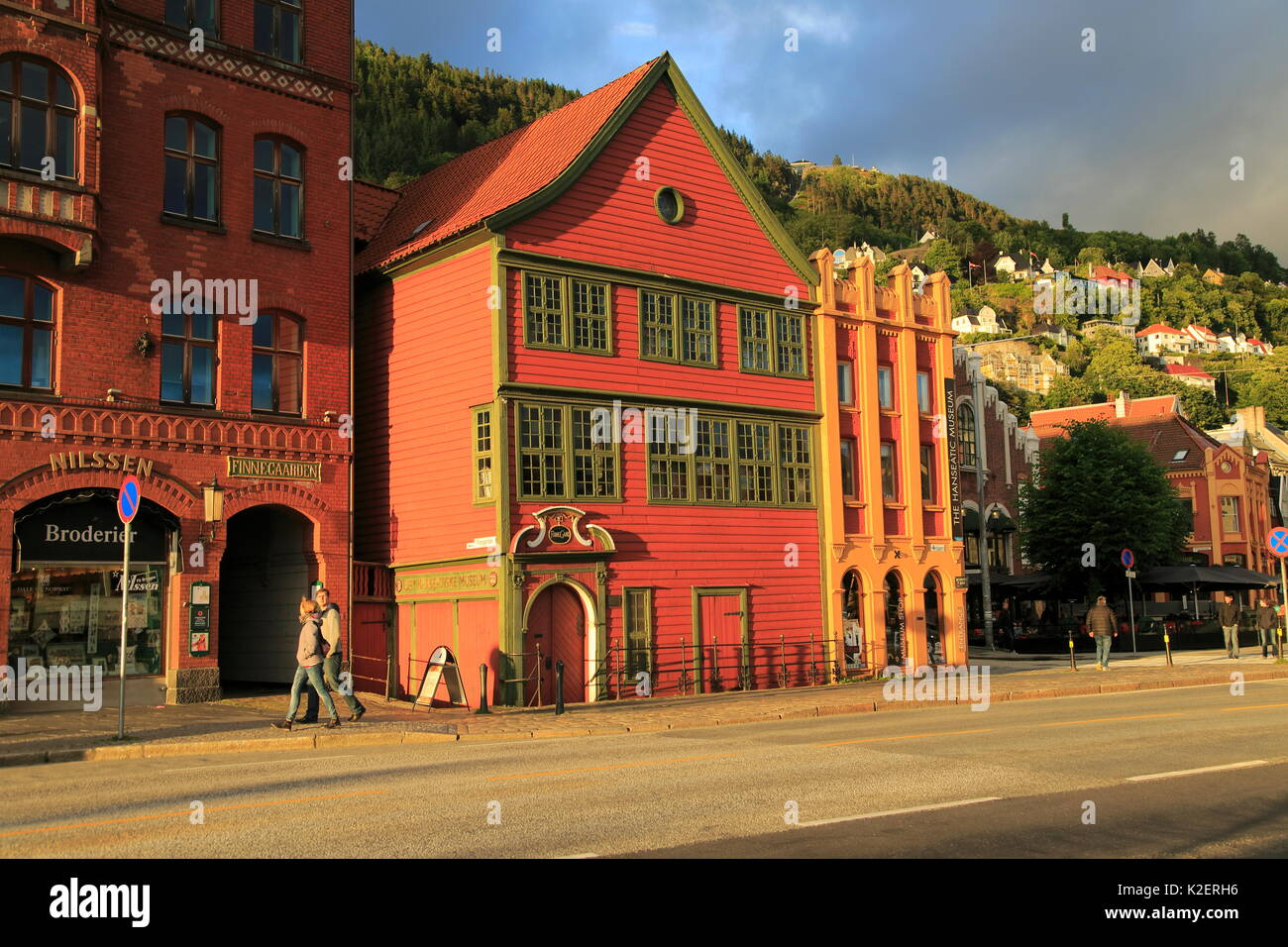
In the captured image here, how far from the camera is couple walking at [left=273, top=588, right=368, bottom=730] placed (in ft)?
60.0

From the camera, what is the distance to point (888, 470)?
114ft

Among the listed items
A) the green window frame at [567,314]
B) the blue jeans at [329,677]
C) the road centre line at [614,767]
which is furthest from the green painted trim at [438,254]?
the road centre line at [614,767]

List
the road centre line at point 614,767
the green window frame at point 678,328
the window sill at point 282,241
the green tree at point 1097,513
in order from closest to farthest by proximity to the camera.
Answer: the road centre line at point 614,767 → the window sill at point 282,241 → the green window frame at point 678,328 → the green tree at point 1097,513

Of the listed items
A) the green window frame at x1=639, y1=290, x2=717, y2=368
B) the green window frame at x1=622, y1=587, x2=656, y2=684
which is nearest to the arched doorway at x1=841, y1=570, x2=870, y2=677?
the green window frame at x1=622, y1=587, x2=656, y2=684

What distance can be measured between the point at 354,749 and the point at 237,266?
11946mm

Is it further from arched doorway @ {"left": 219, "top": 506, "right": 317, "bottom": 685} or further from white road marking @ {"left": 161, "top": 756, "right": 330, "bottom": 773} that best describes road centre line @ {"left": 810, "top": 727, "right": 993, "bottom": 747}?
arched doorway @ {"left": 219, "top": 506, "right": 317, "bottom": 685}

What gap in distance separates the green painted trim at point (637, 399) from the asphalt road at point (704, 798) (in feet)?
34.7

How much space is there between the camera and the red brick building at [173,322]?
21312mm

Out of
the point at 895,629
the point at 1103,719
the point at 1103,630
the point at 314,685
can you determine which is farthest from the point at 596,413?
the point at 1103,630

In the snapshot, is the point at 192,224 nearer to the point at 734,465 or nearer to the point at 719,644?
the point at 734,465

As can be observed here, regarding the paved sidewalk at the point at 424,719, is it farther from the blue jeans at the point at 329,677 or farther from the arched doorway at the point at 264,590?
the arched doorway at the point at 264,590

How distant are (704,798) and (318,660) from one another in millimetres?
9479

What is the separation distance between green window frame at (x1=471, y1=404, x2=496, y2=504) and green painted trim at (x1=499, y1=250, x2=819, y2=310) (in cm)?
331
